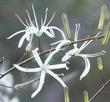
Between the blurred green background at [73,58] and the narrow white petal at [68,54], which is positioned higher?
the blurred green background at [73,58]

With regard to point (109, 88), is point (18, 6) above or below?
above

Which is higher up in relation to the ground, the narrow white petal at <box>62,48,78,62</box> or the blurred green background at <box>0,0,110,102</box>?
the blurred green background at <box>0,0,110,102</box>

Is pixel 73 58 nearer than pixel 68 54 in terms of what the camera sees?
No

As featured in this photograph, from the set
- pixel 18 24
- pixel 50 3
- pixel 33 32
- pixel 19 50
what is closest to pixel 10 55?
pixel 19 50

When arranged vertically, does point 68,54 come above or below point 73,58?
below

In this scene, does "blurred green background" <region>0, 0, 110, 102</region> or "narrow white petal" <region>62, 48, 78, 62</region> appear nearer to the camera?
"narrow white petal" <region>62, 48, 78, 62</region>

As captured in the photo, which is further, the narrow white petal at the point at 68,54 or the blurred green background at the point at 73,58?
the blurred green background at the point at 73,58

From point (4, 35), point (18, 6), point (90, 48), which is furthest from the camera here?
point (18, 6)

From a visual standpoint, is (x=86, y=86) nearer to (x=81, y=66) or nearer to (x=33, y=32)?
(x=81, y=66)
